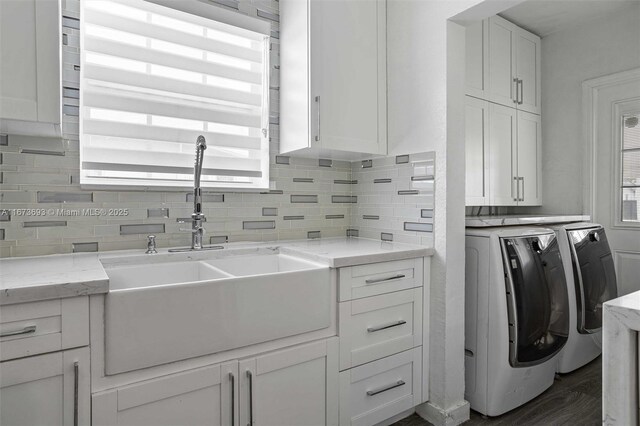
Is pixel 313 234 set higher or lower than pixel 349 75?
lower

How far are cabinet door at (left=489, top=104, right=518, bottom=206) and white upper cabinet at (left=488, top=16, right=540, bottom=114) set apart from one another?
109 millimetres

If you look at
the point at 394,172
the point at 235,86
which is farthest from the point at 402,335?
the point at 235,86

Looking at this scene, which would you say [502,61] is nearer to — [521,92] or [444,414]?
[521,92]

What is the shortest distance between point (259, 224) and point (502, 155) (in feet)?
6.84

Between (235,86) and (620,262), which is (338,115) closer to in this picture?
(235,86)

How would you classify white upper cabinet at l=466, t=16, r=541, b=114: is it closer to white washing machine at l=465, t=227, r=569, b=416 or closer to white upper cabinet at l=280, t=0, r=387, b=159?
white upper cabinet at l=280, t=0, r=387, b=159

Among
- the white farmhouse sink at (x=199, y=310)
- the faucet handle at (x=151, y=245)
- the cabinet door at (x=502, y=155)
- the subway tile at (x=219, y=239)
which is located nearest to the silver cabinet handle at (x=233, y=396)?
the white farmhouse sink at (x=199, y=310)

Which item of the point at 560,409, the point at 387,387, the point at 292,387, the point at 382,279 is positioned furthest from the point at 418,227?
the point at 560,409

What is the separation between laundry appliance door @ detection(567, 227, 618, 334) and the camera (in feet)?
8.18

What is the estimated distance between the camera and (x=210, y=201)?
2076 millimetres

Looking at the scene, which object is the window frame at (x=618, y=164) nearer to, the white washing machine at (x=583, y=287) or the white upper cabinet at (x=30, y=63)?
the white washing machine at (x=583, y=287)

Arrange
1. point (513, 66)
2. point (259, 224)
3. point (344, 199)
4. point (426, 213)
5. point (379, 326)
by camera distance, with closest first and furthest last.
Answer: point (379, 326), point (426, 213), point (259, 224), point (344, 199), point (513, 66)

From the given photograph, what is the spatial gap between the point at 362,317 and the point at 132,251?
114 centimetres

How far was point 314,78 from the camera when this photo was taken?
79.3 inches
